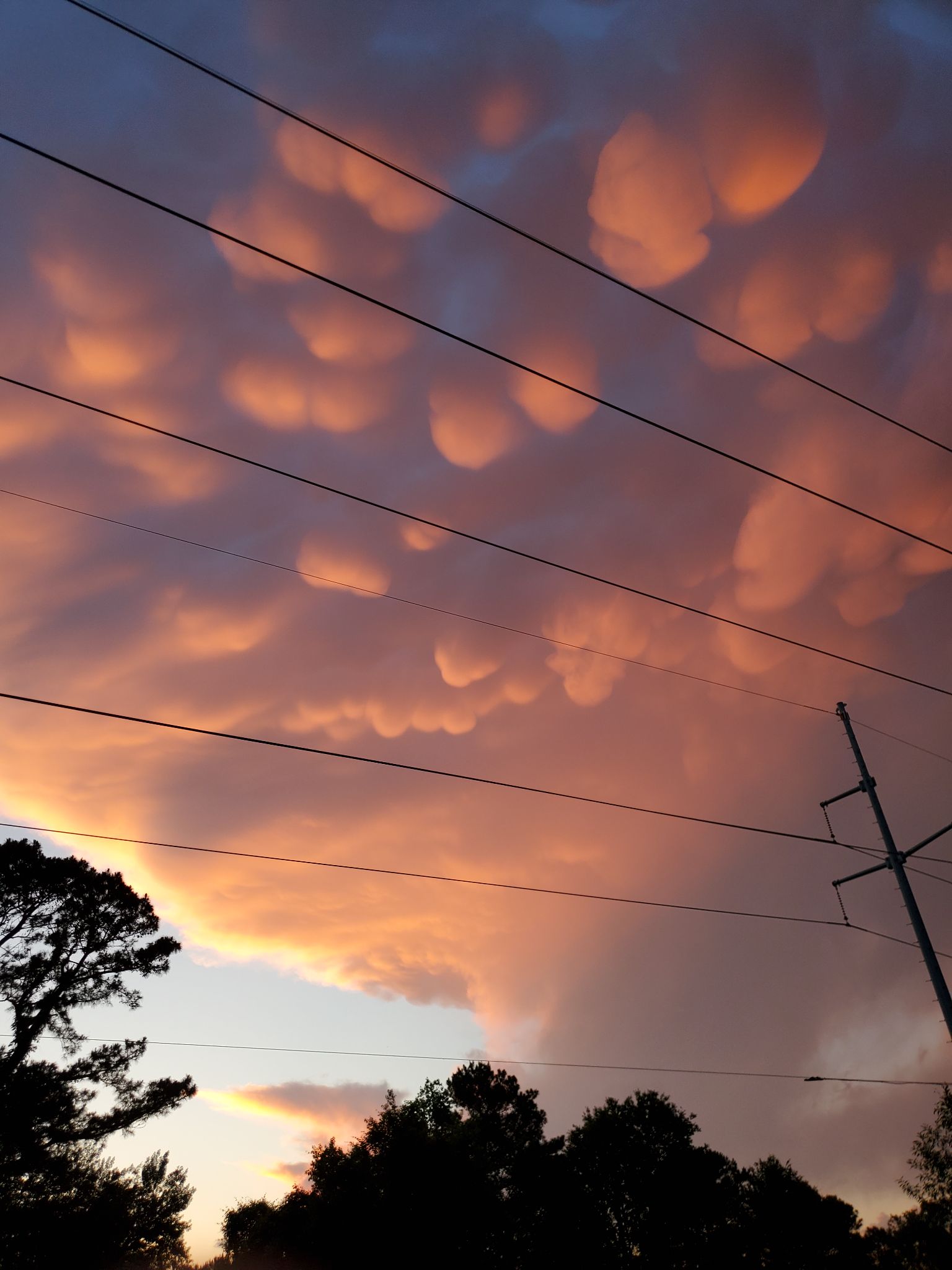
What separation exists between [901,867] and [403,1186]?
37.7 m

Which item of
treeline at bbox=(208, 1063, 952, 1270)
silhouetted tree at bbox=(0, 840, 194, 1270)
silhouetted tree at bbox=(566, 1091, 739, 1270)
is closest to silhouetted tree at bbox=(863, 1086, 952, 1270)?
treeline at bbox=(208, 1063, 952, 1270)

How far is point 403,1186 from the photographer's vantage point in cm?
4434

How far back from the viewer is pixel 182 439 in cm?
1230

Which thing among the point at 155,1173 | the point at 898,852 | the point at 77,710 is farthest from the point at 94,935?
the point at 898,852

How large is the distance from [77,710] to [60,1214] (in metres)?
33.3

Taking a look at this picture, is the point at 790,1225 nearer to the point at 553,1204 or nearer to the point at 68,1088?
the point at 553,1204

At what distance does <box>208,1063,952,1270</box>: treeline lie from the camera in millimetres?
43844

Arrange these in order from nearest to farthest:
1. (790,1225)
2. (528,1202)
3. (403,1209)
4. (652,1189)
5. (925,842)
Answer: (925,842) → (403,1209) → (528,1202) → (652,1189) → (790,1225)

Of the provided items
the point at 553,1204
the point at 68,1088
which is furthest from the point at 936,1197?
the point at 68,1088

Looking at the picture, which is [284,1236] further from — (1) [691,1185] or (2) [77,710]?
(2) [77,710]

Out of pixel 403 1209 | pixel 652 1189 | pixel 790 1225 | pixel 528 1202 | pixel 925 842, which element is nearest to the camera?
pixel 925 842

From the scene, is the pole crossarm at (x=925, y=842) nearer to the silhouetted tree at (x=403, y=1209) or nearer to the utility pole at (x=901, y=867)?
the utility pole at (x=901, y=867)

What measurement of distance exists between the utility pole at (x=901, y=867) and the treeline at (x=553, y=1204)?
33.3 metres

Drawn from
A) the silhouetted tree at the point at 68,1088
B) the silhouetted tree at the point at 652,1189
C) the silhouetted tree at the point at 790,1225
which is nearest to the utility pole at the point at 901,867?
the silhouetted tree at the point at 68,1088
